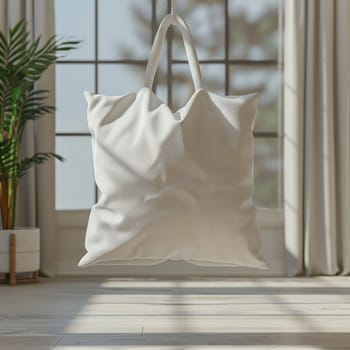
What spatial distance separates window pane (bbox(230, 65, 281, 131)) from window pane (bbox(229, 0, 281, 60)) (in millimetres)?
86

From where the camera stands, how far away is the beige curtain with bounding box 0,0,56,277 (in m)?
5.08

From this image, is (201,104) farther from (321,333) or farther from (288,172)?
(288,172)

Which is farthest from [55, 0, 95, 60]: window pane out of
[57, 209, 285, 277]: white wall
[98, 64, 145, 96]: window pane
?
[57, 209, 285, 277]: white wall

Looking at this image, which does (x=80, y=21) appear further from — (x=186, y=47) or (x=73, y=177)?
(x=186, y=47)

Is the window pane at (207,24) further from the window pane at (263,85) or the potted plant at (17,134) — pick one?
the potted plant at (17,134)

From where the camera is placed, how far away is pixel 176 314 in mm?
3510

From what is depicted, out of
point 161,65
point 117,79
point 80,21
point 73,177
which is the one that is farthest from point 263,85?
point 73,177

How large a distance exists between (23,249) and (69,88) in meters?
1.16

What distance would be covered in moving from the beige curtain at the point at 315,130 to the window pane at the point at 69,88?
1.27 meters

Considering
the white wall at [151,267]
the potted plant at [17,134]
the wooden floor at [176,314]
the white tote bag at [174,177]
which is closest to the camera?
the white tote bag at [174,177]

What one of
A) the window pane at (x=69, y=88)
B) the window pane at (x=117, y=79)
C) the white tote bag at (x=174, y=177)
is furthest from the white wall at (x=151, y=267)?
the white tote bag at (x=174, y=177)

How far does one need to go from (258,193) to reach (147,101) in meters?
3.64

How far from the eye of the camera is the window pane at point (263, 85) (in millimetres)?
5312

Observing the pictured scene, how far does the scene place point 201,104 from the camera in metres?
1.74
